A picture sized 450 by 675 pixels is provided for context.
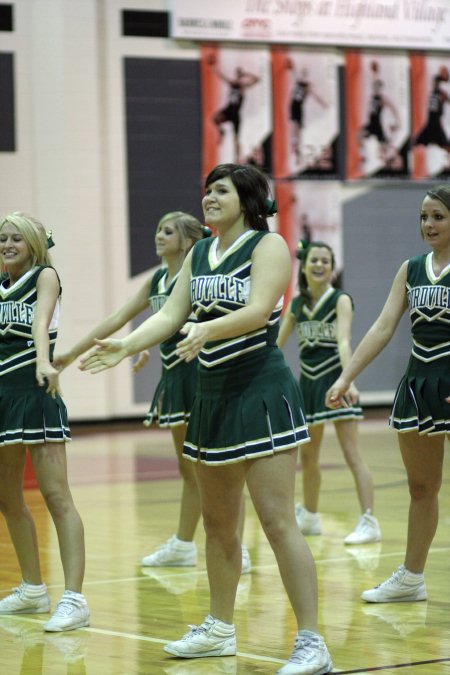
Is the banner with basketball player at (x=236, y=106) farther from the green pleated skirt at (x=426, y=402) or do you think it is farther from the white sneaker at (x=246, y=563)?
the green pleated skirt at (x=426, y=402)

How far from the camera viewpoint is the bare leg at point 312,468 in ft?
25.5

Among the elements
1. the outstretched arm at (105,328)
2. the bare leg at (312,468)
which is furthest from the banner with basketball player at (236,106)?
the outstretched arm at (105,328)

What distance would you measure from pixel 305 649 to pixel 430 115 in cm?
1379

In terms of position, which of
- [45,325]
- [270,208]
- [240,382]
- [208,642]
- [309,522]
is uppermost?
[270,208]

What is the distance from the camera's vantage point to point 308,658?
13.8 ft

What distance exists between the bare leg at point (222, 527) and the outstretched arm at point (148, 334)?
1.68 ft

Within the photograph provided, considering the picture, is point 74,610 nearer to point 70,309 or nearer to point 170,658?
point 170,658

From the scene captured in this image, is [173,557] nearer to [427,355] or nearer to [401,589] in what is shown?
[401,589]

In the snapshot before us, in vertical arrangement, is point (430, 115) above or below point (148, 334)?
above

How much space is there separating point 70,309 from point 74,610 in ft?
33.5

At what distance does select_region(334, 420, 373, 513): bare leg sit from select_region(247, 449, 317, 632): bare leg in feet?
11.0

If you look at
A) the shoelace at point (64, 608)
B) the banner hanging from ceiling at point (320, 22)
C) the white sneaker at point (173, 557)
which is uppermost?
the banner hanging from ceiling at point (320, 22)

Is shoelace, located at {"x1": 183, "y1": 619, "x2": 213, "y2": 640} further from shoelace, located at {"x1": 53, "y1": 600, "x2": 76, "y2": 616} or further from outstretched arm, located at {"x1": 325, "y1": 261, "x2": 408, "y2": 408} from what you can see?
outstretched arm, located at {"x1": 325, "y1": 261, "x2": 408, "y2": 408}

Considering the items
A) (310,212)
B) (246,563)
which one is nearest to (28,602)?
(246,563)
